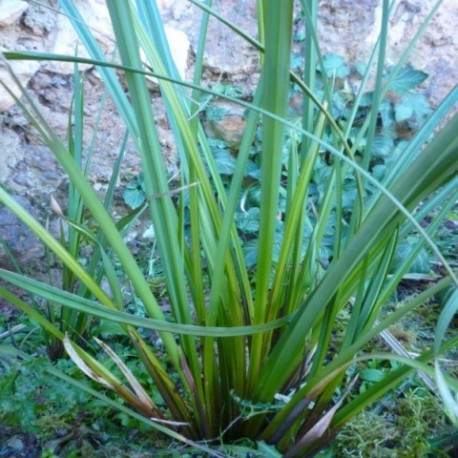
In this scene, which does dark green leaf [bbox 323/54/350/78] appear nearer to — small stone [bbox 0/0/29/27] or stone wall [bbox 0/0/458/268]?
stone wall [bbox 0/0/458/268]

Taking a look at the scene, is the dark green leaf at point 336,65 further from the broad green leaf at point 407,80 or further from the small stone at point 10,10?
the small stone at point 10,10

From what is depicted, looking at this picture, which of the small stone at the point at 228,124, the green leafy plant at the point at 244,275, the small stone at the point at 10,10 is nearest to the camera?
the green leafy plant at the point at 244,275

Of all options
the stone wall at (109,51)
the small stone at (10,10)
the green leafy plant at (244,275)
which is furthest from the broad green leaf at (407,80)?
the small stone at (10,10)

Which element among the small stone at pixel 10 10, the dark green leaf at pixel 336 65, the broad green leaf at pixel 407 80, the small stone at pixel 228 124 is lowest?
the small stone at pixel 228 124

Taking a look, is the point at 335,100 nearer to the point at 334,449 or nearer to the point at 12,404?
the point at 334,449

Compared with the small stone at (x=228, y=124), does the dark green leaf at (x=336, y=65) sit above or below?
above

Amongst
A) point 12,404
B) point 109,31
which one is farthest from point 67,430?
point 109,31

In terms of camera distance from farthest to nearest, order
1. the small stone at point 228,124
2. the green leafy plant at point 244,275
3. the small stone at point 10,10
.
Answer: the small stone at point 228,124 → the small stone at point 10,10 → the green leafy plant at point 244,275

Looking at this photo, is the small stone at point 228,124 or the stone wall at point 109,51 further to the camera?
the small stone at point 228,124

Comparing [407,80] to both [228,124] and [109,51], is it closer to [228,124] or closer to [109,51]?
[228,124]

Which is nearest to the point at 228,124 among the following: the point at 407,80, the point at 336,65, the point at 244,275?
the point at 336,65
